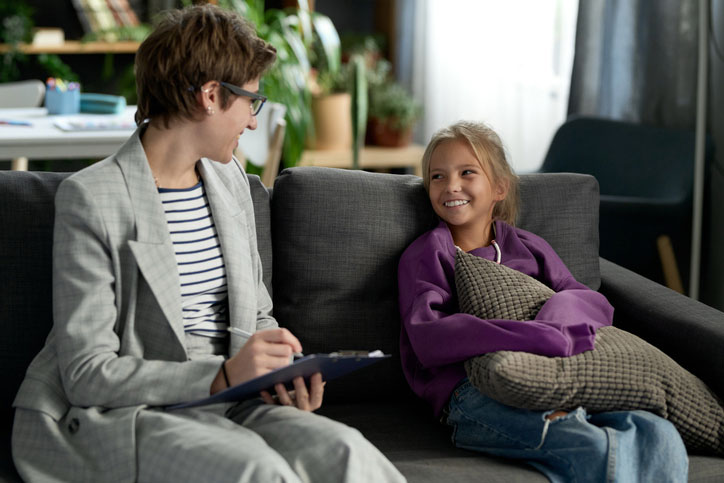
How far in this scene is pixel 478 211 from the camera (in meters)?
1.89

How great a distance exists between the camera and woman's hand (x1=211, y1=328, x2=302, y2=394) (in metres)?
1.40

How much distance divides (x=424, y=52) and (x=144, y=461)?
3887mm

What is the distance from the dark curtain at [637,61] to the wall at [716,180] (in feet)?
0.54

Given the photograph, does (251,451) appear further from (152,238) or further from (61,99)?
(61,99)

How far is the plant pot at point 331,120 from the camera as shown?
462 cm

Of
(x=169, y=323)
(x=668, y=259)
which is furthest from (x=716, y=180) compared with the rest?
(x=169, y=323)

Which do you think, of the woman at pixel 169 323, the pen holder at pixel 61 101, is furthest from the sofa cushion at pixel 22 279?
the pen holder at pixel 61 101

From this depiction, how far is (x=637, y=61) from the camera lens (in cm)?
338

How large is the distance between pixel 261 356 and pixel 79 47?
11.6 feet

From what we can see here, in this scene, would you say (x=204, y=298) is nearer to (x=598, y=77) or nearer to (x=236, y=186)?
(x=236, y=186)

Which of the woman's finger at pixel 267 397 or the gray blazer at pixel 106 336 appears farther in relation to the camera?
the woman's finger at pixel 267 397

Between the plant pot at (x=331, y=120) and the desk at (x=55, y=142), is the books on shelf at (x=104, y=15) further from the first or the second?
the desk at (x=55, y=142)

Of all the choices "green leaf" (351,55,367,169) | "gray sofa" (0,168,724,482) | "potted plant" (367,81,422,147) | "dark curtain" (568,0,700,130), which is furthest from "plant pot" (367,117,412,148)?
"gray sofa" (0,168,724,482)

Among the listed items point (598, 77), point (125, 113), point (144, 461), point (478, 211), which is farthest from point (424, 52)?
point (144, 461)
